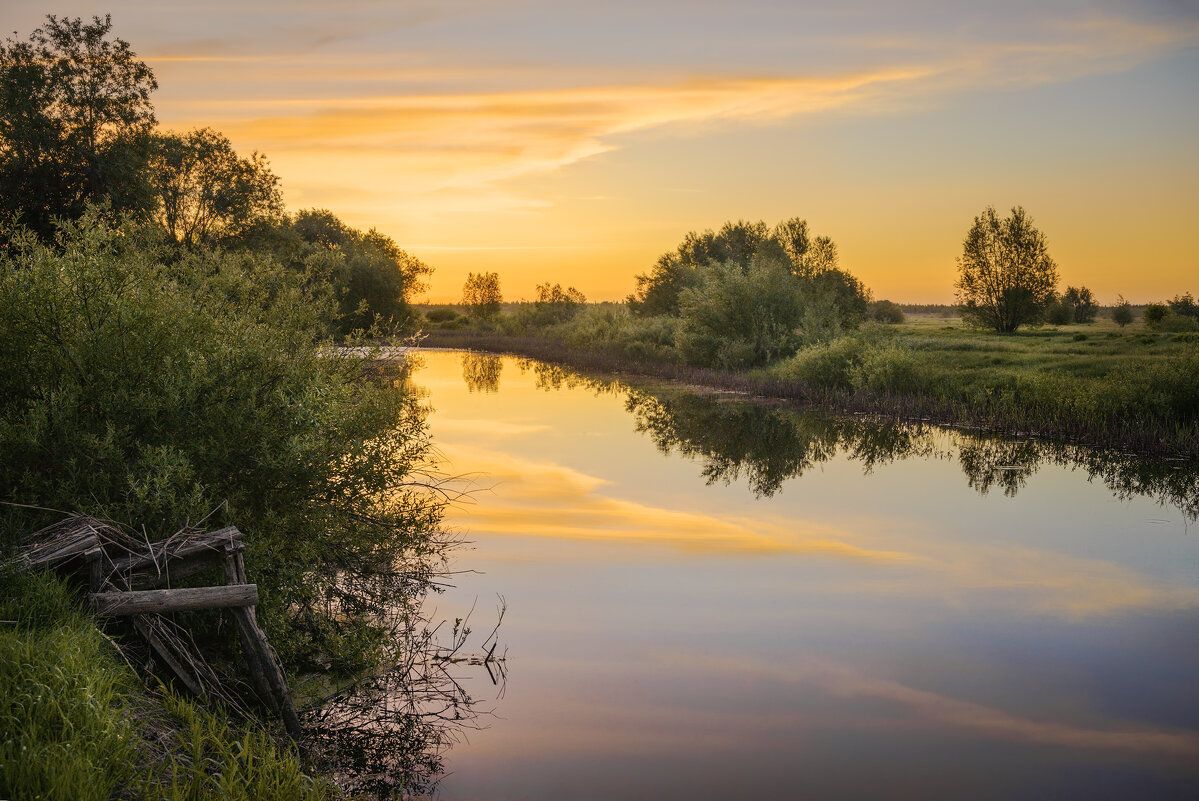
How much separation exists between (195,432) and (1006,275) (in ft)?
217

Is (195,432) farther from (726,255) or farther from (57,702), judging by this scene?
(726,255)

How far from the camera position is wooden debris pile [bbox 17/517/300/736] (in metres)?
6.19

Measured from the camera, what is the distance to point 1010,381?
2788cm

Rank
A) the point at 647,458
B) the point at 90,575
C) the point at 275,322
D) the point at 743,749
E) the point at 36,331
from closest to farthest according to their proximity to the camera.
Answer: the point at 90,575
the point at 743,749
the point at 36,331
the point at 275,322
the point at 647,458

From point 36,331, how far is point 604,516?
31.6ft

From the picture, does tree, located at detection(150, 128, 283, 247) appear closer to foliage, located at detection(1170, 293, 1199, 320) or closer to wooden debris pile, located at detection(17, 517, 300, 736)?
wooden debris pile, located at detection(17, 517, 300, 736)

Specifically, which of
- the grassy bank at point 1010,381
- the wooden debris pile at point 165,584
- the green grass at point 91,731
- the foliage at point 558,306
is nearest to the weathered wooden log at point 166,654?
the wooden debris pile at point 165,584

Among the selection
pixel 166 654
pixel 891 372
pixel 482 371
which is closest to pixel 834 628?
pixel 166 654

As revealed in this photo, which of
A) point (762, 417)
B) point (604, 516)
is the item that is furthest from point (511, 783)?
point (762, 417)

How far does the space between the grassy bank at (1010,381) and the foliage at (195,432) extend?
18738mm

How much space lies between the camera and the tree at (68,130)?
2959cm

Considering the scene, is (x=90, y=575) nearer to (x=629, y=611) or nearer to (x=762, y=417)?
(x=629, y=611)

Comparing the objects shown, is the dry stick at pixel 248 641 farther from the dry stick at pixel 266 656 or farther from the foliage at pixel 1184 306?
the foliage at pixel 1184 306

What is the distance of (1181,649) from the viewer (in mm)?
9695
